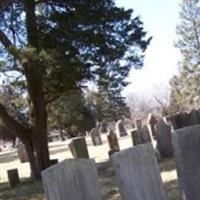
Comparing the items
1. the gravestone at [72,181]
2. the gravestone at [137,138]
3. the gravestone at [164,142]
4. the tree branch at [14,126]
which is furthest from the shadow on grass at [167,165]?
the gravestone at [72,181]

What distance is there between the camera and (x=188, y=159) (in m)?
5.57

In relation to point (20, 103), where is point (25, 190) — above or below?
below

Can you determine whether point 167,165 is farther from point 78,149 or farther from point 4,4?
point 4,4

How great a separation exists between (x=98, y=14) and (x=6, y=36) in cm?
271

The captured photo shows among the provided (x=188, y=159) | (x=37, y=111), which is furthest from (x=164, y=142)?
(x=188, y=159)

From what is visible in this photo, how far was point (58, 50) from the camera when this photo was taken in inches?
550

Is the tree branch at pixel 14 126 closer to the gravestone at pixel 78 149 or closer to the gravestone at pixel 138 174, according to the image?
the gravestone at pixel 78 149

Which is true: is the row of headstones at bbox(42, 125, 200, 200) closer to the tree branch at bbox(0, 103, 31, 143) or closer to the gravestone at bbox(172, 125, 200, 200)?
the gravestone at bbox(172, 125, 200, 200)

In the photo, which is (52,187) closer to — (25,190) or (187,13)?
(25,190)

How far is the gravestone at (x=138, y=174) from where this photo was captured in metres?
5.31

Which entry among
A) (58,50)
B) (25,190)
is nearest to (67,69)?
(58,50)

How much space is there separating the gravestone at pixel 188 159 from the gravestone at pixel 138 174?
25cm

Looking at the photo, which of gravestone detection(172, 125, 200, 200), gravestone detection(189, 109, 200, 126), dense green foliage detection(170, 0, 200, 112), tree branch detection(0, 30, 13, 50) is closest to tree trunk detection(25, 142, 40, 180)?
tree branch detection(0, 30, 13, 50)

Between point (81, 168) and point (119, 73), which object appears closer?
point (81, 168)
